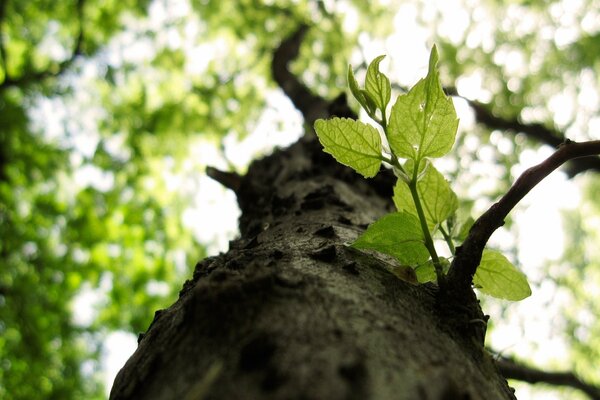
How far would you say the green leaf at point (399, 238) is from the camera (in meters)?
1.17

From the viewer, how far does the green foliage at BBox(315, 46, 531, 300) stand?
110 centimetres

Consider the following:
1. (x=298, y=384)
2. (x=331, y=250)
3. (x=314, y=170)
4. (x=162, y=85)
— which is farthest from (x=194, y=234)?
(x=298, y=384)

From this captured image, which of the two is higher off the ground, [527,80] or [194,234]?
[527,80]

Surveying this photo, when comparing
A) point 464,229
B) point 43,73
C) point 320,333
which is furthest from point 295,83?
point 43,73

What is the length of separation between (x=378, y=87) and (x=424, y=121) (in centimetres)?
14

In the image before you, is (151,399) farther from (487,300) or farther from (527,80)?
(527,80)

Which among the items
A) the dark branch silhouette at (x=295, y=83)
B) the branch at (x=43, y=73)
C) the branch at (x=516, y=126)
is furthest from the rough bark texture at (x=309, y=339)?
the branch at (x=43, y=73)

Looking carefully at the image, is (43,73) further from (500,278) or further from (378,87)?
(500,278)

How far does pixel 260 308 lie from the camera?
942mm

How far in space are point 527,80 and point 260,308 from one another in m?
6.99

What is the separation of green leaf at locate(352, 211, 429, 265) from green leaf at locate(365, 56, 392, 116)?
0.29 metres

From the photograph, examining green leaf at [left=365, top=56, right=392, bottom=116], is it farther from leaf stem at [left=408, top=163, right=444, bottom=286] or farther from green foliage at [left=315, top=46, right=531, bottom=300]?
leaf stem at [left=408, top=163, right=444, bottom=286]

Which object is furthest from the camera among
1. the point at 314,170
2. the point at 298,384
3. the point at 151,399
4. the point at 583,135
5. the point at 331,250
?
the point at 583,135

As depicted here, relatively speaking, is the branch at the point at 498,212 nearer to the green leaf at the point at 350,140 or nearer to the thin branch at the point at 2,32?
the green leaf at the point at 350,140
